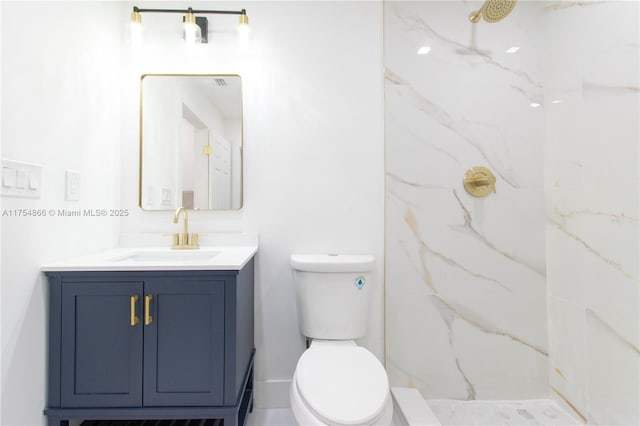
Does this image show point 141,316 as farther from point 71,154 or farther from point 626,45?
point 626,45

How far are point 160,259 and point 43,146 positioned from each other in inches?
25.1

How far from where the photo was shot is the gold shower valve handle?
171cm

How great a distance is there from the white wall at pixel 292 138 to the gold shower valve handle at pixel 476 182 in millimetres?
444

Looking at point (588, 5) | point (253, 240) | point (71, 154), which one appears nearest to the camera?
point (71, 154)

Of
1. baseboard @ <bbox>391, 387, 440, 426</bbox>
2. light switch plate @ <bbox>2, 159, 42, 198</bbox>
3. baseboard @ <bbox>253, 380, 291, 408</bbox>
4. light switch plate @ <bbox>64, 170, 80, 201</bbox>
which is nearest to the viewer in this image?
light switch plate @ <bbox>2, 159, 42, 198</bbox>

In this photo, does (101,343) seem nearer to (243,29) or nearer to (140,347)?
(140,347)

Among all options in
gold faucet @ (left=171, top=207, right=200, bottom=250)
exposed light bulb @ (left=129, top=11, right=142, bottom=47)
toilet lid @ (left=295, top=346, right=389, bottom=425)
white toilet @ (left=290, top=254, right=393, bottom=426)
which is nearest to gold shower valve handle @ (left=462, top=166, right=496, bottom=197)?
white toilet @ (left=290, top=254, right=393, bottom=426)

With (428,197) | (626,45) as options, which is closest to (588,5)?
(626,45)

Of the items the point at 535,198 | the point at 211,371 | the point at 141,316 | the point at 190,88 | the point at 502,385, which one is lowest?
the point at 502,385

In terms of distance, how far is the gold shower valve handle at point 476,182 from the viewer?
171 cm

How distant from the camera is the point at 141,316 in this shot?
3.73 feet

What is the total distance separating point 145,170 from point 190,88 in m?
0.48

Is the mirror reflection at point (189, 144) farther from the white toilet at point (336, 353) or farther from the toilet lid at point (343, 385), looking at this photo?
the toilet lid at point (343, 385)

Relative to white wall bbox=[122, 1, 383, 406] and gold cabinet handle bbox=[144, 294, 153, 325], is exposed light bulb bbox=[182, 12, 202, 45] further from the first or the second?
gold cabinet handle bbox=[144, 294, 153, 325]
